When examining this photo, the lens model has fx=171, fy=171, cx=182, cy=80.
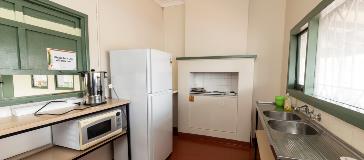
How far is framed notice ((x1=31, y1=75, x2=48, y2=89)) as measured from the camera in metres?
1.61

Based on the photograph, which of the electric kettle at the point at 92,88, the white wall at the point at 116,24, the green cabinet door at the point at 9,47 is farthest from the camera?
the white wall at the point at 116,24

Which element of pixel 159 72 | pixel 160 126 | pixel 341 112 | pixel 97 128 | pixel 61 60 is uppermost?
pixel 61 60

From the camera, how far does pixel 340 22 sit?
144 cm

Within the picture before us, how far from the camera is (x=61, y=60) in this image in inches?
71.9

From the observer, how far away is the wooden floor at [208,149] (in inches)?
106

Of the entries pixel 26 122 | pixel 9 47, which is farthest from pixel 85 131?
pixel 9 47

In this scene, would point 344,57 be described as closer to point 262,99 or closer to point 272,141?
point 272,141

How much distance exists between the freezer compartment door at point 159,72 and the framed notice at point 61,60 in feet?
2.86

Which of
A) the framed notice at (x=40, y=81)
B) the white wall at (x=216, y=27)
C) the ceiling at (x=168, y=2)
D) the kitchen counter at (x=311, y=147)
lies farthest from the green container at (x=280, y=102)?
the framed notice at (x=40, y=81)

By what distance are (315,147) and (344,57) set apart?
79 centimetres

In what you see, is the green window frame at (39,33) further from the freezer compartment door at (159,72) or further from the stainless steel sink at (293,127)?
the stainless steel sink at (293,127)

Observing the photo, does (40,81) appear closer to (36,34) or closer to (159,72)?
(36,34)

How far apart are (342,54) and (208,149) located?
7.31 feet

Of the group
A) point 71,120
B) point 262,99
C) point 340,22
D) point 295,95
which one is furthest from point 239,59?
point 71,120
